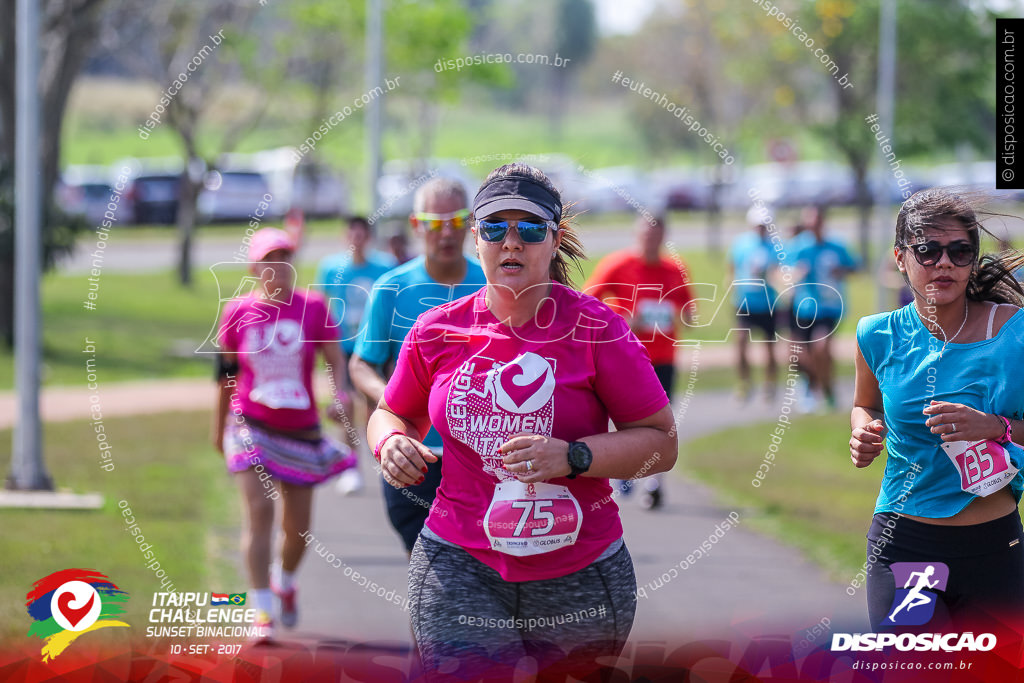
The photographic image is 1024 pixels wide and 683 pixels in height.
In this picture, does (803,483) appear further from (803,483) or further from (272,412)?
(272,412)

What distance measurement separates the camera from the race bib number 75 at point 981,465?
3559mm

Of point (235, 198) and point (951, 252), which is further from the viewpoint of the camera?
point (235, 198)

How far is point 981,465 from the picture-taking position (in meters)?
3.57

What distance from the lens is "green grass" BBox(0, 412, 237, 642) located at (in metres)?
6.54

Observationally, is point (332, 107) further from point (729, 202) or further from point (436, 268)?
point (729, 202)

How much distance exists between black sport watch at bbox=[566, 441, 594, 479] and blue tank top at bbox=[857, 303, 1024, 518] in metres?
1.01

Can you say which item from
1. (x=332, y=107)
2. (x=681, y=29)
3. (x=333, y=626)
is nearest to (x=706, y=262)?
(x=681, y=29)

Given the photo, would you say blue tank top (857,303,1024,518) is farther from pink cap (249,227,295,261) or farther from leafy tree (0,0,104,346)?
leafy tree (0,0,104,346)

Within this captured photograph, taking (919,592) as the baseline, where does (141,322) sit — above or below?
above

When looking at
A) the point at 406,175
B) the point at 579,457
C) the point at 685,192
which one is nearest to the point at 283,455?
the point at 579,457

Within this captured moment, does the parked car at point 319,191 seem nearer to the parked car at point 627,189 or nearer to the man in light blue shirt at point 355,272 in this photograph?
the parked car at point 627,189

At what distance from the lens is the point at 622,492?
9.09 m

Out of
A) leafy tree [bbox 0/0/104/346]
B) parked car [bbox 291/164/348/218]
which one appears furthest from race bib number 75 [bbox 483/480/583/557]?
parked car [bbox 291/164/348/218]

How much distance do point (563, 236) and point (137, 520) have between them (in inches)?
205
